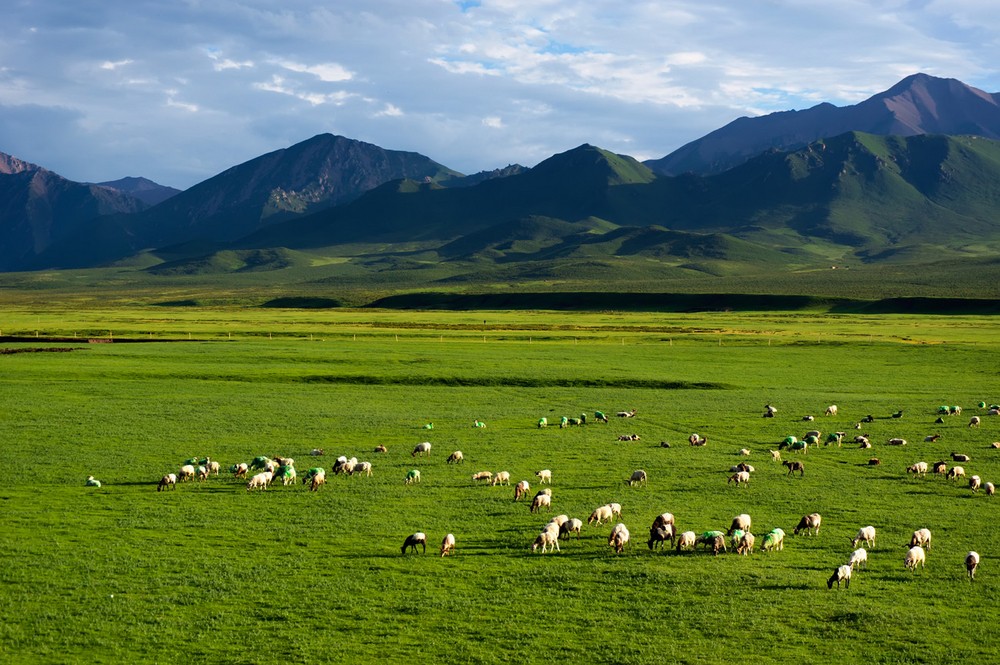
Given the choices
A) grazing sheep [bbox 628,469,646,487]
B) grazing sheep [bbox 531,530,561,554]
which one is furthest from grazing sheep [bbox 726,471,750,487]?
grazing sheep [bbox 531,530,561,554]

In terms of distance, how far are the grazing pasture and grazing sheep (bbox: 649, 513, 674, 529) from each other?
691mm

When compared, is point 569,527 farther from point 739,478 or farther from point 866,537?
point 739,478

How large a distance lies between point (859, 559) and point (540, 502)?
946 centimetres

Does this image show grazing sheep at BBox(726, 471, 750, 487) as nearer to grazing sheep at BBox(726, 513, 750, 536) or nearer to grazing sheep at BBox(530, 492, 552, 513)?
grazing sheep at BBox(726, 513, 750, 536)

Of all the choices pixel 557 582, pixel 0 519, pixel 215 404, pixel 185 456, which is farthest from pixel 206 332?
pixel 557 582

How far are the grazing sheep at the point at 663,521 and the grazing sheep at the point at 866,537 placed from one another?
479 cm

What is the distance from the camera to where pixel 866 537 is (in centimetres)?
2352

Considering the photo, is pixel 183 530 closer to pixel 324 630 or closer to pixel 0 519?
pixel 0 519

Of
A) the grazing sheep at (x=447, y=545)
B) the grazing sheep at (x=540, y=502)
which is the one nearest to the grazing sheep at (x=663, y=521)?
the grazing sheep at (x=540, y=502)

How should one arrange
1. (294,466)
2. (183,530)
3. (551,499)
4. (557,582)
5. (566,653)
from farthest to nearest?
(294,466), (551,499), (183,530), (557,582), (566,653)

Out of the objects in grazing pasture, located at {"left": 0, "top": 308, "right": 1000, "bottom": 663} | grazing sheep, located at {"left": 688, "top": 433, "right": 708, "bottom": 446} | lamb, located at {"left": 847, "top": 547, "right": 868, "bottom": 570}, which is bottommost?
grazing pasture, located at {"left": 0, "top": 308, "right": 1000, "bottom": 663}

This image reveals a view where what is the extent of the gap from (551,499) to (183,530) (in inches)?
442

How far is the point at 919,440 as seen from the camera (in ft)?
131

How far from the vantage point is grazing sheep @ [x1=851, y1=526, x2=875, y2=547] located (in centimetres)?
2342
